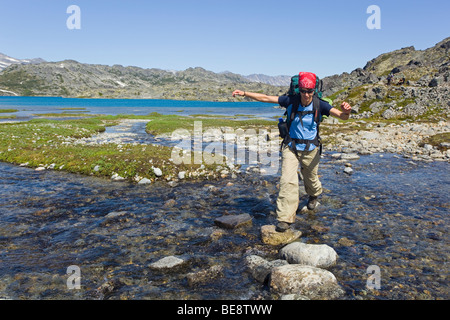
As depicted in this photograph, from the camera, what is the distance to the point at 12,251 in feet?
27.1

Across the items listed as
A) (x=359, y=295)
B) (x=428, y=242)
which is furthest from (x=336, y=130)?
(x=359, y=295)

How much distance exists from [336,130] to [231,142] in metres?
18.4

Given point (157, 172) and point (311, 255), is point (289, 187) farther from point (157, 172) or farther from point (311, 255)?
point (157, 172)

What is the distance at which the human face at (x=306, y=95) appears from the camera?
8.69 m

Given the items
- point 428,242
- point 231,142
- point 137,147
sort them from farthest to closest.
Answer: point 231,142 < point 137,147 < point 428,242

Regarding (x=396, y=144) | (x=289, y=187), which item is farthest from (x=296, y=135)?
(x=396, y=144)

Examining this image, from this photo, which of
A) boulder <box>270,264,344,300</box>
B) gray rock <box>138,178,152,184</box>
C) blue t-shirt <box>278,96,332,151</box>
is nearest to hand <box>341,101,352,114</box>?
blue t-shirt <box>278,96,332,151</box>

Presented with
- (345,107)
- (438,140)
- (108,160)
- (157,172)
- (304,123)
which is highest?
(345,107)

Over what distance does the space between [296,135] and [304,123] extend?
20.2 inches

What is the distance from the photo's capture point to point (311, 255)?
24.7 feet

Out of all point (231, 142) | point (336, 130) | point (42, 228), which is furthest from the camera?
point (336, 130)

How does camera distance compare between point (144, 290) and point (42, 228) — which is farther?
point (42, 228)
